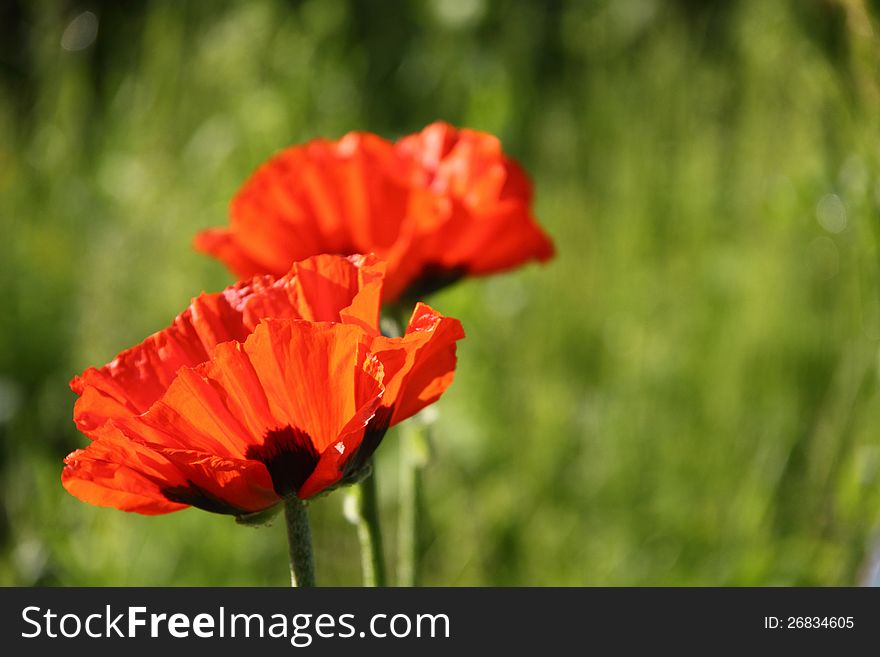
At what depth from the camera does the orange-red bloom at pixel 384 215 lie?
87 centimetres

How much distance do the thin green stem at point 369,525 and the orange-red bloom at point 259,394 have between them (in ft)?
0.38

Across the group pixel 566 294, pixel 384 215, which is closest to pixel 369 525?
pixel 384 215

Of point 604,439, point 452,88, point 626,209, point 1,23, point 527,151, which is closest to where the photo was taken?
point 604,439

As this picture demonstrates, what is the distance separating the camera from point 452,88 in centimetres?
237

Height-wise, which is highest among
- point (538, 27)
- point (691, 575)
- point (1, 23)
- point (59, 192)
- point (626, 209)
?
point (1, 23)

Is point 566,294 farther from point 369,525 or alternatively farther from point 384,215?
point 369,525

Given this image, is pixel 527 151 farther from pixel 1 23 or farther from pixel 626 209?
pixel 1 23

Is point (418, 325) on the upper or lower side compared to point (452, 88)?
lower

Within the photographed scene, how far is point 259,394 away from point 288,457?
0.12 ft

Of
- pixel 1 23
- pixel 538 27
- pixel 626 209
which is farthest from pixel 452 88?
pixel 1 23

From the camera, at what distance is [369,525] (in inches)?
28.5

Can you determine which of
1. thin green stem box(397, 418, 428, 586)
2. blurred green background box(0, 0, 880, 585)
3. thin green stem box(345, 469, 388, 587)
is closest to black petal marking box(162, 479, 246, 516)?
thin green stem box(345, 469, 388, 587)

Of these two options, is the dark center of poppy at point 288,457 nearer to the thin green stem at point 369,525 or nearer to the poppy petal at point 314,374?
the poppy petal at point 314,374
